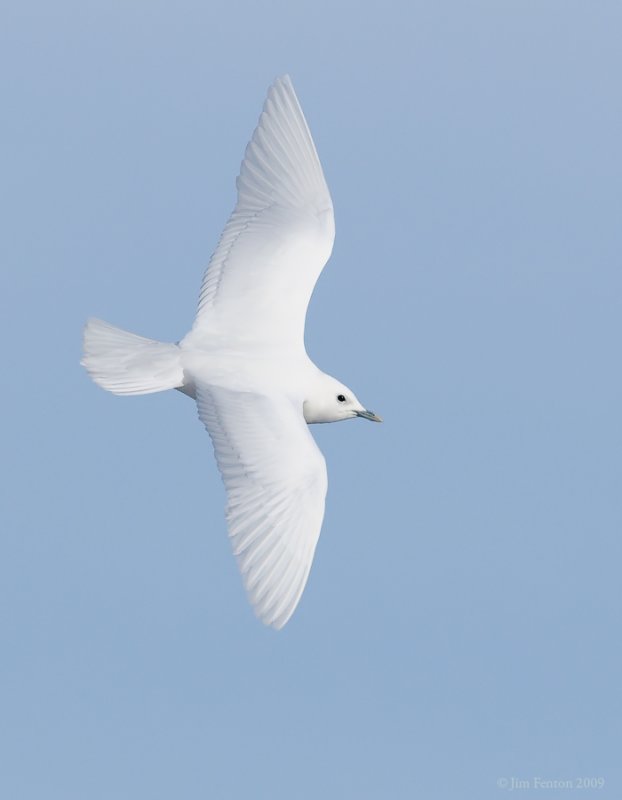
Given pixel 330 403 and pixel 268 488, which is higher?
pixel 330 403

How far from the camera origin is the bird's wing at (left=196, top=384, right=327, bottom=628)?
14.0 metres

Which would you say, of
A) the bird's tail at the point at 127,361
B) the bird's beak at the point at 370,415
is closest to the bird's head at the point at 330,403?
the bird's beak at the point at 370,415

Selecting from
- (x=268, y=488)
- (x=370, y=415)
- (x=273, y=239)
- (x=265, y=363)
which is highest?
(x=273, y=239)

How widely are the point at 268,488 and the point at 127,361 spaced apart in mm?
2102

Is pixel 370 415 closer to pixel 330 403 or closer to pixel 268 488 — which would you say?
pixel 330 403

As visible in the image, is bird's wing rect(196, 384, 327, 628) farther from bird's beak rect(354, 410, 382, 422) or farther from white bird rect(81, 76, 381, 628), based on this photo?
bird's beak rect(354, 410, 382, 422)

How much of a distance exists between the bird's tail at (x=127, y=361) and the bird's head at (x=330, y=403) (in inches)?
51.9

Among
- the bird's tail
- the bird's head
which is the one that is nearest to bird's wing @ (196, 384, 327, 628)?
the bird's tail

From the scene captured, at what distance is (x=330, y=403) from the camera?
16328 mm

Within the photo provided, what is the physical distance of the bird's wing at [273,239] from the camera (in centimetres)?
1670

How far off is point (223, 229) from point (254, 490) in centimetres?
382

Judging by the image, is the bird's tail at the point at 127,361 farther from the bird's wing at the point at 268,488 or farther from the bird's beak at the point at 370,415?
the bird's beak at the point at 370,415

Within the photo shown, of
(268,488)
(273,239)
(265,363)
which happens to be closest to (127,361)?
(265,363)

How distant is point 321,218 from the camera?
17812mm
